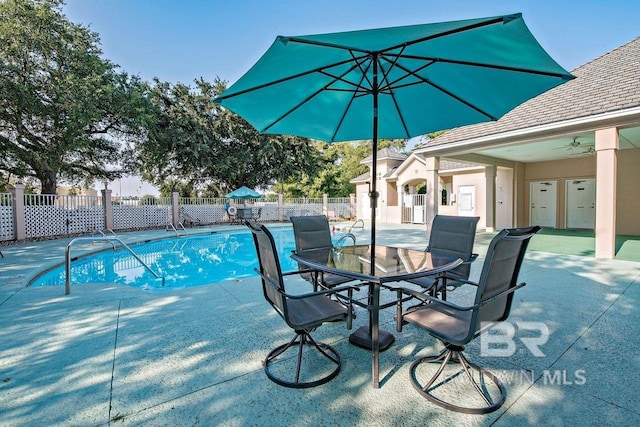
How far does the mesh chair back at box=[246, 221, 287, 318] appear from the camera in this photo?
202cm

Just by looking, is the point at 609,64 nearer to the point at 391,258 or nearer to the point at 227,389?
the point at 391,258

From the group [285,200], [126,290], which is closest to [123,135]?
[285,200]

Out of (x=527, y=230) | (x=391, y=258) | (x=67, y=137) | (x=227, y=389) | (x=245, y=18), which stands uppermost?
(x=245, y=18)

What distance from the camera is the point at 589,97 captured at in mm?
6871

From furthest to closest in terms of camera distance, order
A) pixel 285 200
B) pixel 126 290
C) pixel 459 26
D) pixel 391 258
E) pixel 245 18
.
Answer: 1. pixel 285 200
2. pixel 245 18
3. pixel 126 290
4. pixel 391 258
5. pixel 459 26

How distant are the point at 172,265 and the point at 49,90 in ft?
32.5

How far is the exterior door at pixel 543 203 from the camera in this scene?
12.2 m

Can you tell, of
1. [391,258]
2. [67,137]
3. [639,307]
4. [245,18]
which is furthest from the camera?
[67,137]

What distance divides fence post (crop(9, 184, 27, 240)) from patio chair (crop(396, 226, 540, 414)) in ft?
41.8

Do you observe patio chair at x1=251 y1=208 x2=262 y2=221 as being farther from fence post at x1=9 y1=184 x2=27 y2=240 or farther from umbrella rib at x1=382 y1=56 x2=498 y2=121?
umbrella rib at x1=382 y1=56 x2=498 y2=121

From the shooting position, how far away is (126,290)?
4383 millimetres

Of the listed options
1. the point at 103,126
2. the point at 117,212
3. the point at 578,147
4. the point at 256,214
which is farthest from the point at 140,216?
the point at 578,147

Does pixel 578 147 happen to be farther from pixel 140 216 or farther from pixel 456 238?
pixel 140 216

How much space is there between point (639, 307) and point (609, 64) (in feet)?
26.0
